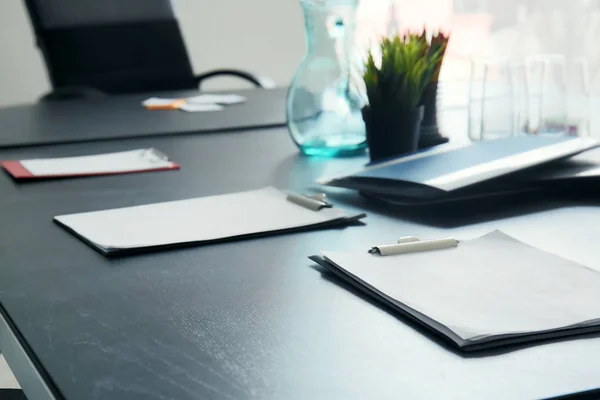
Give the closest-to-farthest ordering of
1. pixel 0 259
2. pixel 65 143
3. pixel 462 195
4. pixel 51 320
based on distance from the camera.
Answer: pixel 51 320 < pixel 0 259 < pixel 462 195 < pixel 65 143

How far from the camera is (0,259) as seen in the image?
87 cm

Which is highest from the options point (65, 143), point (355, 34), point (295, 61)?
point (355, 34)

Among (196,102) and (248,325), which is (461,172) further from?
(196,102)

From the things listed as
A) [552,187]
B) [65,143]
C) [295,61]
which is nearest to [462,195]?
[552,187]

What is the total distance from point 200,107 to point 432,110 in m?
0.81

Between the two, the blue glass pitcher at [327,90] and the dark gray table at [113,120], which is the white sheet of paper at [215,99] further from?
the blue glass pitcher at [327,90]

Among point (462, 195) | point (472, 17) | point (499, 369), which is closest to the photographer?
point (499, 369)

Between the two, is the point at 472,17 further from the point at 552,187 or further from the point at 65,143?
the point at 552,187

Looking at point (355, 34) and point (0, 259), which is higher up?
point (355, 34)

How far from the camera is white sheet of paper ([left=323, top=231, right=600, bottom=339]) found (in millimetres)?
620

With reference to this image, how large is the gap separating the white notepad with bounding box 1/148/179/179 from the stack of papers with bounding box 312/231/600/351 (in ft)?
2.00

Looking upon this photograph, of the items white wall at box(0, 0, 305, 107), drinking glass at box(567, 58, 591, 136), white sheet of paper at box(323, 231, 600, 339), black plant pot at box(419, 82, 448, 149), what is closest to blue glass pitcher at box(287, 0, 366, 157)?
black plant pot at box(419, 82, 448, 149)

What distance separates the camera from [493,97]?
1.38 m

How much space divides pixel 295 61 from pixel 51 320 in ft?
11.4
